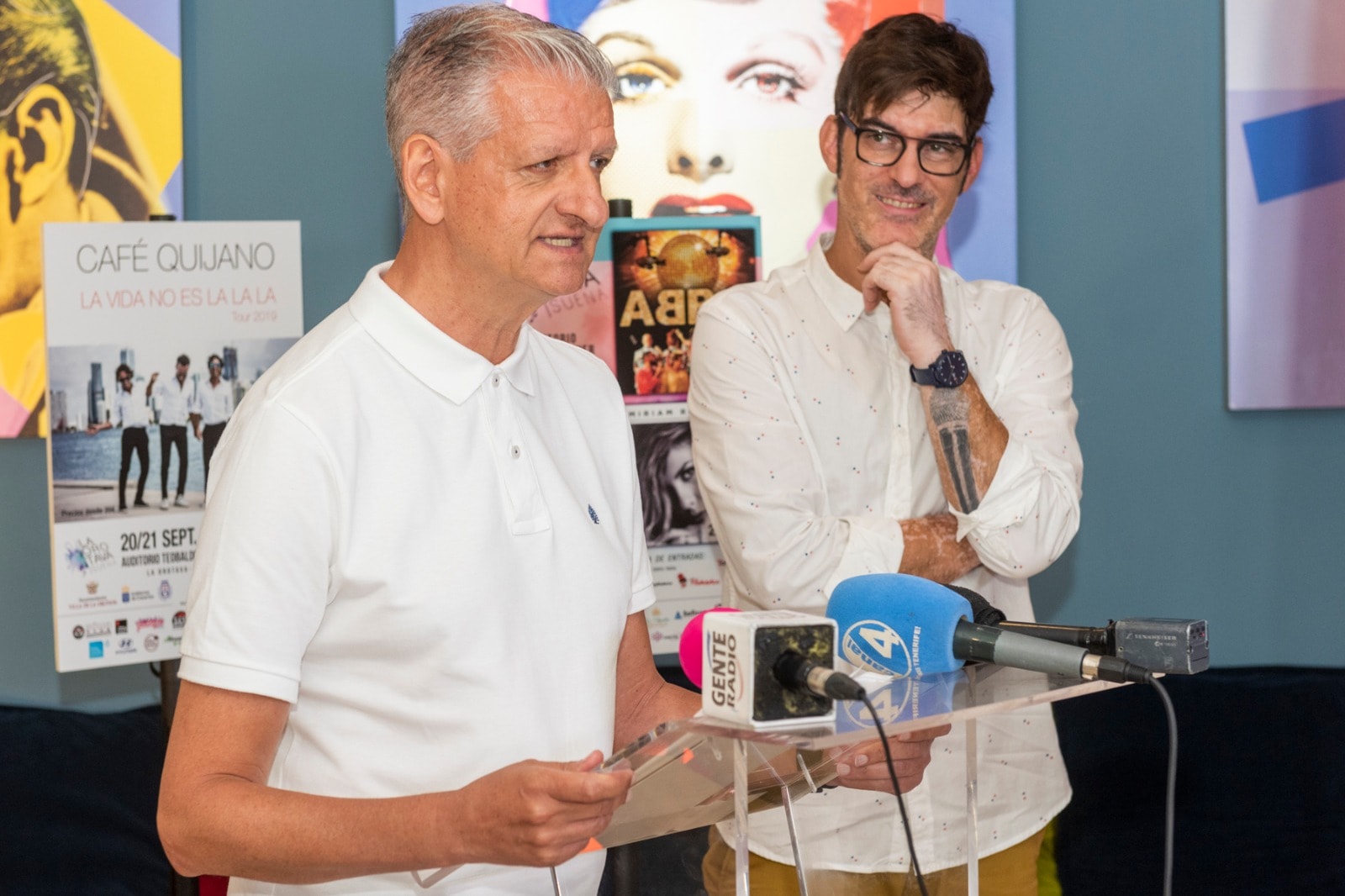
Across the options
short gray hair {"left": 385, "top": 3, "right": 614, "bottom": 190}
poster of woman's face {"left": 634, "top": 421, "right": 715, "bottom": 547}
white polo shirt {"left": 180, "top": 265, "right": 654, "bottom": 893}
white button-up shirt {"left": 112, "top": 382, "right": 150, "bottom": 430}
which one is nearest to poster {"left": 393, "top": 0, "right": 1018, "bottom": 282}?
poster of woman's face {"left": 634, "top": 421, "right": 715, "bottom": 547}

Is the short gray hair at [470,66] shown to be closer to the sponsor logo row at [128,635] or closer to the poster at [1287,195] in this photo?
the sponsor logo row at [128,635]

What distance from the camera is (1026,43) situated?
370 cm

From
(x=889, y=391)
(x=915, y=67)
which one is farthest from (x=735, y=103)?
(x=889, y=391)

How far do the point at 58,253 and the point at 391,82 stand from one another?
1540mm

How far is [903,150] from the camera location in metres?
2.28

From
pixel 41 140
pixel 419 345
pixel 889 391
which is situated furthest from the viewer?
pixel 41 140

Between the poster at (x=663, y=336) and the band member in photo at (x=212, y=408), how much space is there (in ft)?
2.47

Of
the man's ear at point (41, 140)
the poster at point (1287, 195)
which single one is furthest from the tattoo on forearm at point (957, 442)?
the man's ear at point (41, 140)

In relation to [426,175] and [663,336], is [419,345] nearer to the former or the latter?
[426,175]

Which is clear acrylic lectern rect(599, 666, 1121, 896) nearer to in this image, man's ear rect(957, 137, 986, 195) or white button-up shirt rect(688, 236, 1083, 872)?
white button-up shirt rect(688, 236, 1083, 872)

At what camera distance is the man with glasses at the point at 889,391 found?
2158 millimetres

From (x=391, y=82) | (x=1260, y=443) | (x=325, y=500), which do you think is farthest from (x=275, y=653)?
(x=1260, y=443)

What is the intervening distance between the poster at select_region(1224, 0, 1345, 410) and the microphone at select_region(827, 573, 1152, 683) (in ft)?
9.23

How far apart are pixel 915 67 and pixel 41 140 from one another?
221 cm
